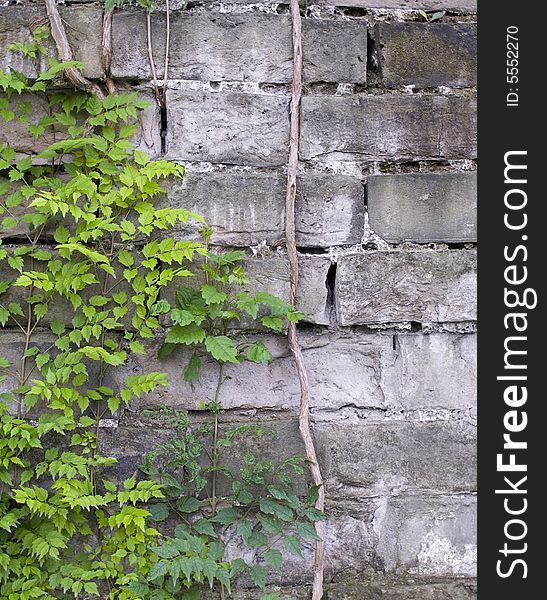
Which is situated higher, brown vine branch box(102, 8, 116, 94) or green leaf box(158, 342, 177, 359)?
brown vine branch box(102, 8, 116, 94)

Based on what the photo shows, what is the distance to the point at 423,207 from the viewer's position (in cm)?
212

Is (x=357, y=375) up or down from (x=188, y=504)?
up

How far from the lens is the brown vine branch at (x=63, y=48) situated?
6.84 feet

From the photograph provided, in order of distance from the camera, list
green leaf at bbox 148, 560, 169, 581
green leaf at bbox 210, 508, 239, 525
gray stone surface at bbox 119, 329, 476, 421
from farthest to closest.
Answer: gray stone surface at bbox 119, 329, 476, 421 → green leaf at bbox 210, 508, 239, 525 → green leaf at bbox 148, 560, 169, 581

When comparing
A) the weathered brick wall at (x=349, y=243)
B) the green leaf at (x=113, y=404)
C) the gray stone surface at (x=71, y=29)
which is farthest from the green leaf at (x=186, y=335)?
the gray stone surface at (x=71, y=29)

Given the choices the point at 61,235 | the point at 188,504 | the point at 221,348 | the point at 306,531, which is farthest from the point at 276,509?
the point at 61,235

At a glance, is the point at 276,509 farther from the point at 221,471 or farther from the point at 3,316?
the point at 3,316

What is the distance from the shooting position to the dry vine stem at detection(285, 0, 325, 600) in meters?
2.04

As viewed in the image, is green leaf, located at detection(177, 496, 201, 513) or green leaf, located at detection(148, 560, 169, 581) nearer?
green leaf, located at detection(148, 560, 169, 581)

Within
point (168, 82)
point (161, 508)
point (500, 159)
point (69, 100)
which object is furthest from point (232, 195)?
point (161, 508)

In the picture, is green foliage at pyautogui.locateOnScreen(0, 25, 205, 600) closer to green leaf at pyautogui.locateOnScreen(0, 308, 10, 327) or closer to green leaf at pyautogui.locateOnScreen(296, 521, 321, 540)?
green leaf at pyautogui.locateOnScreen(0, 308, 10, 327)

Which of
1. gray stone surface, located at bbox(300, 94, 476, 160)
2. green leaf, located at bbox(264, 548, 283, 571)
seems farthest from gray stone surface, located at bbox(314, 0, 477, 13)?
green leaf, located at bbox(264, 548, 283, 571)

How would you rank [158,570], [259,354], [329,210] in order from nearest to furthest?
[158,570], [259,354], [329,210]

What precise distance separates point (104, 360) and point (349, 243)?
75 centimetres
